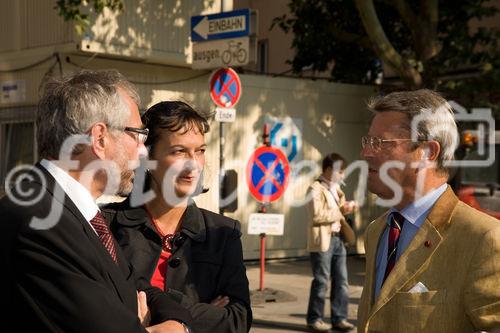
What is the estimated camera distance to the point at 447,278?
2.70 meters

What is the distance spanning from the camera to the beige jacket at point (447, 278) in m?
2.59

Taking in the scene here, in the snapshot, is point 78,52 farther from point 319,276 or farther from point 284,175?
point 319,276

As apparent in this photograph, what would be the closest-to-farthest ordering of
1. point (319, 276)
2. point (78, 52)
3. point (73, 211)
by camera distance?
1. point (73, 211)
2. point (319, 276)
3. point (78, 52)

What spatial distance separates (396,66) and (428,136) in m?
A: 10.0

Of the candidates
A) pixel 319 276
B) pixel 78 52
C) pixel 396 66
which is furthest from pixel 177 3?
pixel 319 276

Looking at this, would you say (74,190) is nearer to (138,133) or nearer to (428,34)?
(138,133)

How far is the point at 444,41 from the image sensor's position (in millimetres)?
13914

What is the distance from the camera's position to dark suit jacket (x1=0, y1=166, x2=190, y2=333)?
2033 millimetres

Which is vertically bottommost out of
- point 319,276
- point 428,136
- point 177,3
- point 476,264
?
point 319,276

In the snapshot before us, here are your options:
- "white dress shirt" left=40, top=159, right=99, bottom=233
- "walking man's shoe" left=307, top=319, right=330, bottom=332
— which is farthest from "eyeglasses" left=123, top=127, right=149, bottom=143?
"walking man's shoe" left=307, top=319, right=330, bottom=332

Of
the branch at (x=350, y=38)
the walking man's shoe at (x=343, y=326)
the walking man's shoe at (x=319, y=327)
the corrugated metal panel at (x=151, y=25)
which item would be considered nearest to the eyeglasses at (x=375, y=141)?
the walking man's shoe at (x=319, y=327)

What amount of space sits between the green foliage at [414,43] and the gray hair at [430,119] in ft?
33.1

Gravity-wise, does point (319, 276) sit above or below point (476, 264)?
below

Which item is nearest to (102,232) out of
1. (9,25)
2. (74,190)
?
(74,190)
